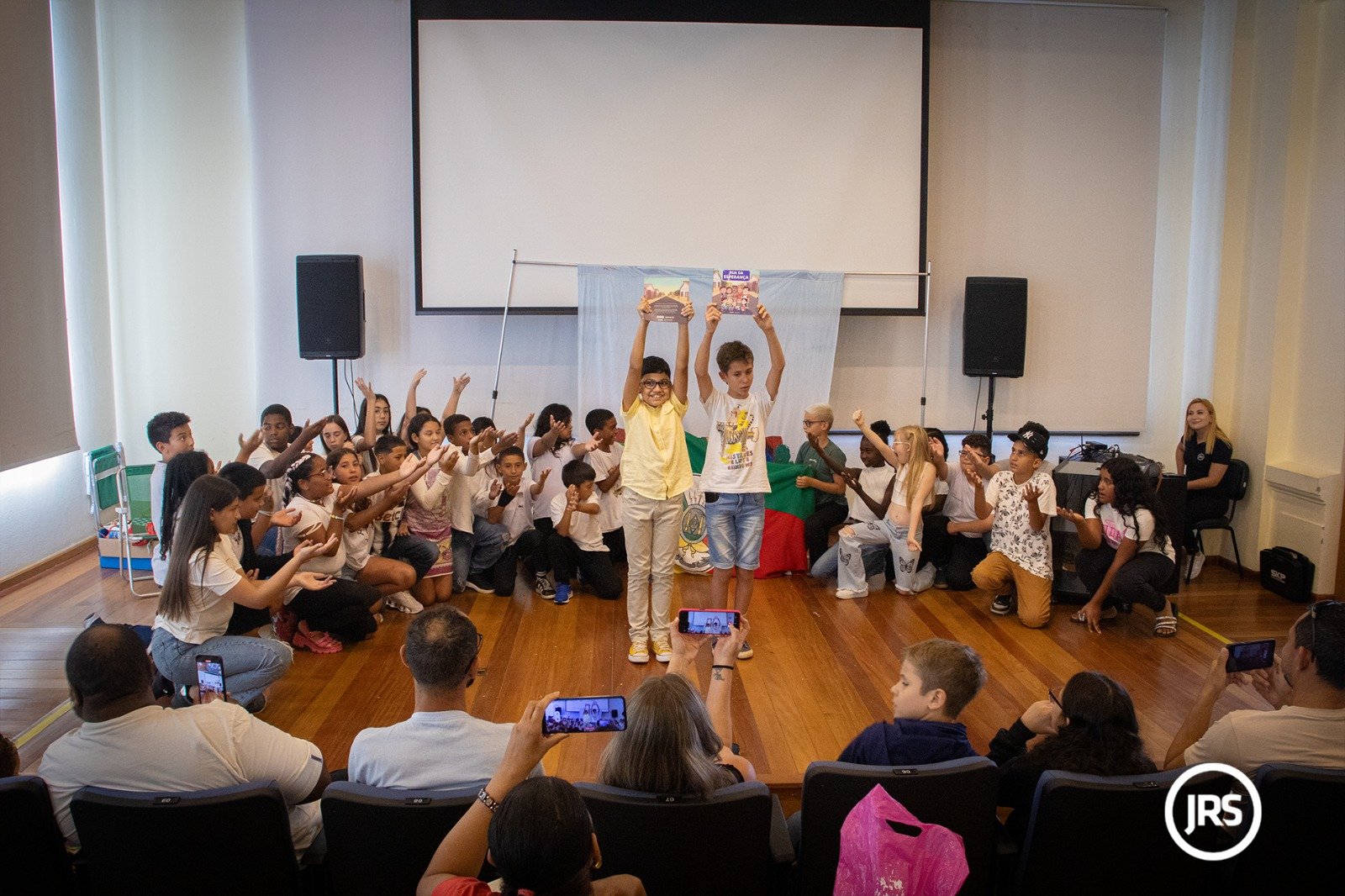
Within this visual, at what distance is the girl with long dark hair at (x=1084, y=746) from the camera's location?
2404 mm

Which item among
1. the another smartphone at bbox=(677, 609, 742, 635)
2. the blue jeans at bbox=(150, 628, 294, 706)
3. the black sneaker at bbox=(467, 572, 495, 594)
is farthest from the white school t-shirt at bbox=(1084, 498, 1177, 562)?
the blue jeans at bbox=(150, 628, 294, 706)

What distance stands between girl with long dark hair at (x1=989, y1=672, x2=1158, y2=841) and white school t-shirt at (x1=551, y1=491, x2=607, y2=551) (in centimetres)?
349

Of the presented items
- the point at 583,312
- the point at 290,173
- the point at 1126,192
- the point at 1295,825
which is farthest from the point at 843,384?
the point at 1295,825

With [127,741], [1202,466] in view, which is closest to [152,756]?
[127,741]

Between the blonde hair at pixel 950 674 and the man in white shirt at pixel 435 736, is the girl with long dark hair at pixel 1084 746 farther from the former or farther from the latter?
the man in white shirt at pixel 435 736

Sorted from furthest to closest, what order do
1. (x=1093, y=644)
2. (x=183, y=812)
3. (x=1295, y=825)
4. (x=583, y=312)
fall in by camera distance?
(x=583, y=312) < (x=1093, y=644) < (x=1295, y=825) < (x=183, y=812)

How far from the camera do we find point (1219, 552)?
6.81 metres

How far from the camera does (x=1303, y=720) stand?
2.54m

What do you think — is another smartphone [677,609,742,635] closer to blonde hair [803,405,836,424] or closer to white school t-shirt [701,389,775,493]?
white school t-shirt [701,389,775,493]

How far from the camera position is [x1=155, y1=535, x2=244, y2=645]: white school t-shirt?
140 inches

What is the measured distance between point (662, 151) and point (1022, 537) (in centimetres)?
359

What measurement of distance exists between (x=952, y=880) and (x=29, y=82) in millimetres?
5703

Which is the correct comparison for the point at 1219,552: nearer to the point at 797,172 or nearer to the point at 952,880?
the point at 797,172

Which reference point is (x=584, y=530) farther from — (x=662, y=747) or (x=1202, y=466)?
(x=1202, y=466)
